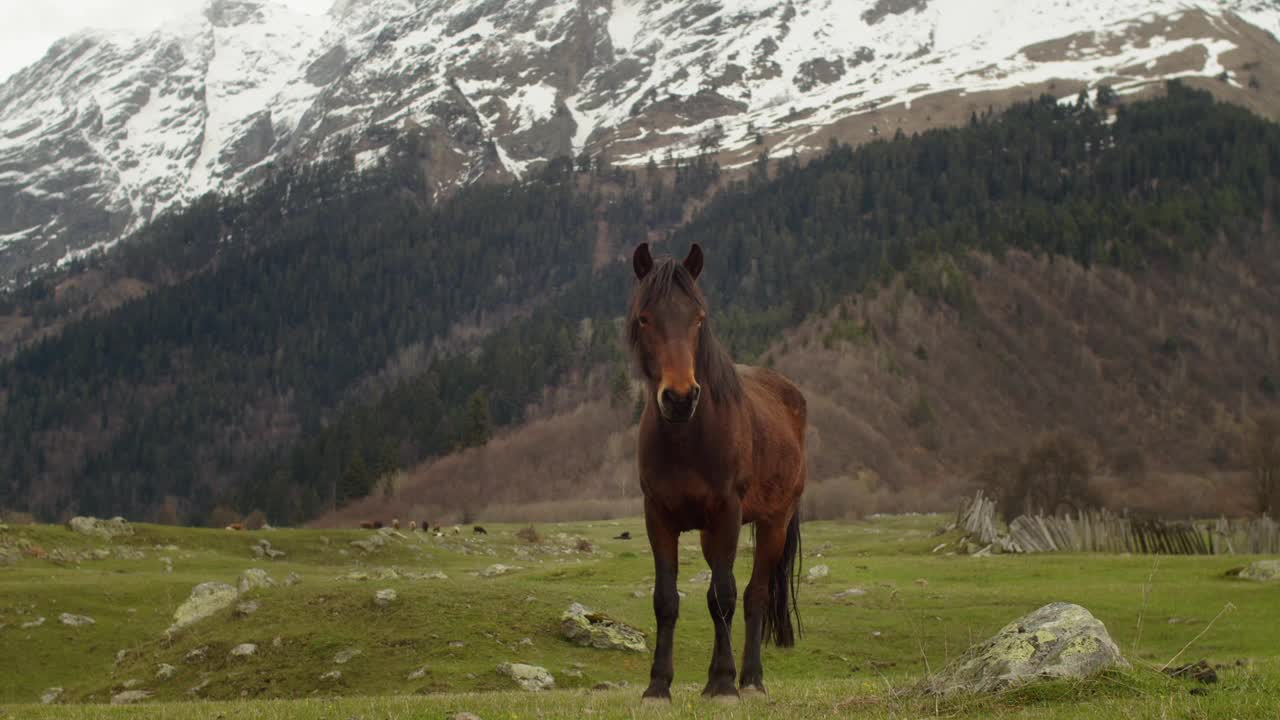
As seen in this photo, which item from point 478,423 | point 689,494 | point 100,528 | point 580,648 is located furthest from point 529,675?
point 478,423

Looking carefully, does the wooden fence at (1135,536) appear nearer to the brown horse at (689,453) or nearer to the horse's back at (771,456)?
the horse's back at (771,456)

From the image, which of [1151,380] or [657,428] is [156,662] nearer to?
[657,428]

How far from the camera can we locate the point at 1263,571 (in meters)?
29.1

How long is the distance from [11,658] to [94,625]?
234 cm

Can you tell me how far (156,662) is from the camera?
20906 mm

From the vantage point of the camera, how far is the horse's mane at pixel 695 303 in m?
10.4

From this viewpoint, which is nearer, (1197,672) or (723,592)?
(1197,672)

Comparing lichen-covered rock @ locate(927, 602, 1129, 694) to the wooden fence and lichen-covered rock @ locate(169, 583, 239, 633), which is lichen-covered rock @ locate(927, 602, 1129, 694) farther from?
the wooden fence

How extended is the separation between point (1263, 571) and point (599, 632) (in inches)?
761

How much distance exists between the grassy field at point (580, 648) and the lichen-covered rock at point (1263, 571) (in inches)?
42.2

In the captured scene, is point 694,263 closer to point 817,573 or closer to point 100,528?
point 817,573

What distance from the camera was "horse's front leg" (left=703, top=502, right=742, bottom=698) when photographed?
1077cm

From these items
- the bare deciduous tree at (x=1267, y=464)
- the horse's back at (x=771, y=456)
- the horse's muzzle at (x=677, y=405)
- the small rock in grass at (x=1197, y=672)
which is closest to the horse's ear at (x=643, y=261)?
the horse's muzzle at (x=677, y=405)

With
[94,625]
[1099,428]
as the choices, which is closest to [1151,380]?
[1099,428]
